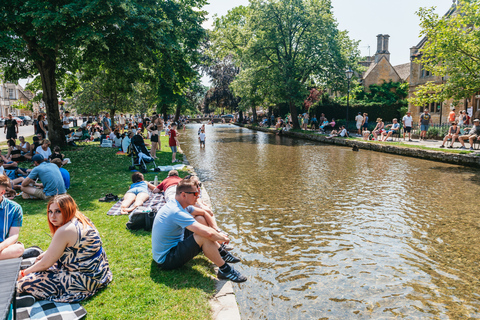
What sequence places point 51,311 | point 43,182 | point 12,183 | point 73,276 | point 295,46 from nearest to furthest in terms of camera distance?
point 51,311 → point 73,276 → point 43,182 → point 12,183 → point 295,46

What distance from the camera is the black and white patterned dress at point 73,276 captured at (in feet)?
12.4

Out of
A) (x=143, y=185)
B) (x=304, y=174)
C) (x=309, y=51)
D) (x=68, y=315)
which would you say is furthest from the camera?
(x=309, y=51)

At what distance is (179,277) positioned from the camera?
15.3 ft

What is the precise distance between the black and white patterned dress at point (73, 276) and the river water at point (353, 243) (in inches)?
74.7

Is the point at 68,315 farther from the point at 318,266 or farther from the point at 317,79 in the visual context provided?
the point at 317,79

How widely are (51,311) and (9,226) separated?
59.1 inches

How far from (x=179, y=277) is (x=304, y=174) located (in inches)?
353

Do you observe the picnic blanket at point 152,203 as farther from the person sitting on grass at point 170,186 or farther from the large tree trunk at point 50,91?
the large tree trunk at point 50,91

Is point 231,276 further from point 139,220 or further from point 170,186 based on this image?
point 170,186

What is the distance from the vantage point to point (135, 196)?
7613mm

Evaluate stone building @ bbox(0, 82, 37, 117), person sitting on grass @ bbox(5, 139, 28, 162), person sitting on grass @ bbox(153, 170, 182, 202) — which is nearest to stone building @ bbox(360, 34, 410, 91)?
person sitting on grass @ bbox(5, 139, 28, 162)

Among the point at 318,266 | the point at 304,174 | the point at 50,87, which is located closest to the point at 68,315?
the point at 318,266

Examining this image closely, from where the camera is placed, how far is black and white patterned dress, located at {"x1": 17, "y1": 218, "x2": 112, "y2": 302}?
3.79 meters

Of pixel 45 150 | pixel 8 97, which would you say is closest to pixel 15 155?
pixel 45 150
